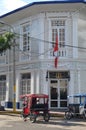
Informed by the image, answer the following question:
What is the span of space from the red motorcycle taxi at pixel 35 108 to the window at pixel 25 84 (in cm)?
867

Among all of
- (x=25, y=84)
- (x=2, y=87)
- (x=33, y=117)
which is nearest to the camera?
(x=33, y=117)

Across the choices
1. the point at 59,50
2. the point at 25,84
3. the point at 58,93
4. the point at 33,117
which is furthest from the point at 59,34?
the point at 33,117

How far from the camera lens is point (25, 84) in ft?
105

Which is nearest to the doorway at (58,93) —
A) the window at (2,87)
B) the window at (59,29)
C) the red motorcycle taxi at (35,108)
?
the window at (59,29)

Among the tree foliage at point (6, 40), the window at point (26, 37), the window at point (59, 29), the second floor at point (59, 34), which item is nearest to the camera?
the tree foliage at point (6, 40)

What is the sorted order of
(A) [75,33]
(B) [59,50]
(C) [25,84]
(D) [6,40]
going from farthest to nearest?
(C) [25,84] → (B) [59,50] → (A) [75,33] → (D) [6,40]

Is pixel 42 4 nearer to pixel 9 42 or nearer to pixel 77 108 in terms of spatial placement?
pixel 9 42

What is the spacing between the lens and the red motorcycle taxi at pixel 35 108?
21.5m

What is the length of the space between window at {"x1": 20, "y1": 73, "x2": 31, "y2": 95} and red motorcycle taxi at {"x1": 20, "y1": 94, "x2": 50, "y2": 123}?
8.67 m

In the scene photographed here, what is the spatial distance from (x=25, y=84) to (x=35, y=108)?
10466 mm

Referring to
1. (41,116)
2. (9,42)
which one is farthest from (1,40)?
(41,116)

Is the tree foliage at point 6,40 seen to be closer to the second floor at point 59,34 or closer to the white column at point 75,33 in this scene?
the second floor at point 59,34

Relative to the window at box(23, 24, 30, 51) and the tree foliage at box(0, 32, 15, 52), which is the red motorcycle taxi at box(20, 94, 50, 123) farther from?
the window at box(23, 24, 30, 51)

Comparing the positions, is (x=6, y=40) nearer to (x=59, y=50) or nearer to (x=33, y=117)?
(x=59, y=50)
